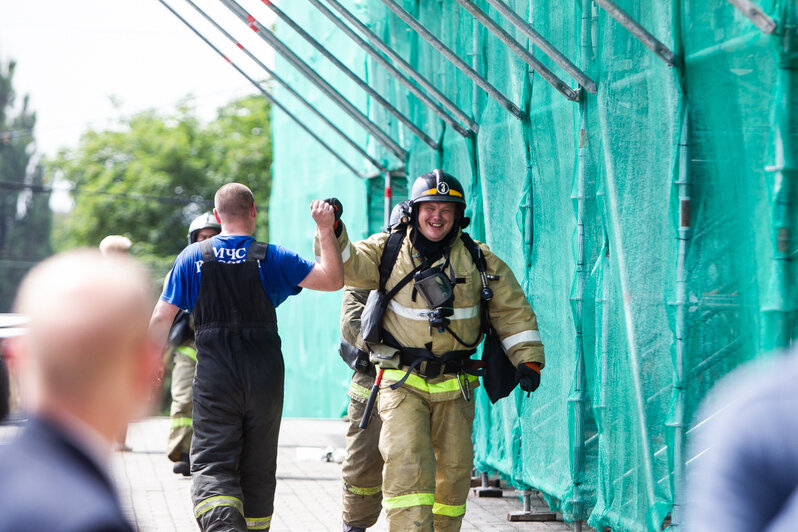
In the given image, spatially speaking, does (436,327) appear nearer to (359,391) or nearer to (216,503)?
(359,391)

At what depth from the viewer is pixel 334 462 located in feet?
32.2

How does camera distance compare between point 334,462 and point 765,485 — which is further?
point 334,462

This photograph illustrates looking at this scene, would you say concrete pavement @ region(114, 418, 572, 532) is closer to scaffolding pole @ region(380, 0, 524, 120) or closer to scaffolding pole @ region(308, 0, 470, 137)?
scaffolding pole @ region(380, 0, 524, 120)

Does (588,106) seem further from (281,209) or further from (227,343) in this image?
(281,209)

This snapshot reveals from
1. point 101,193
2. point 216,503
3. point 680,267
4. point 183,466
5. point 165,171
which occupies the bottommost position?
point 183,466

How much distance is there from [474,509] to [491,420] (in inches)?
33.1

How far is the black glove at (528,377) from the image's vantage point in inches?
209

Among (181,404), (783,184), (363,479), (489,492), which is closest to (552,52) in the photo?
(783,184)

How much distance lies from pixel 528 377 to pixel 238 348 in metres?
1.47

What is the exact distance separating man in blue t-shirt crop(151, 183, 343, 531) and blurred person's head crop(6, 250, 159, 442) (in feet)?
12.1

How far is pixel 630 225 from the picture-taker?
5.46m

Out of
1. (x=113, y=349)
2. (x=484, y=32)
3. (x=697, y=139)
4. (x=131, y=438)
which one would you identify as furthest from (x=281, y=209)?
(x=113, y=349)

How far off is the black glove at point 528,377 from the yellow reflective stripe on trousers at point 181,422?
3803 millimetres

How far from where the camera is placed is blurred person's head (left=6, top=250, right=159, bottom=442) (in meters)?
1.46
